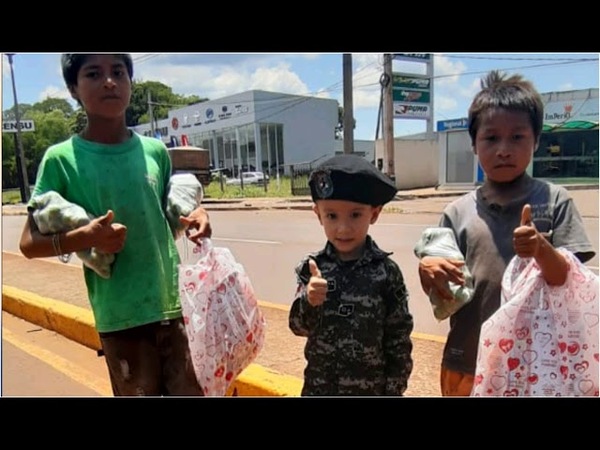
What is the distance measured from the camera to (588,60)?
64.1 inches

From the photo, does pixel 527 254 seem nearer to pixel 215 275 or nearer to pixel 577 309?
pixel 577 309

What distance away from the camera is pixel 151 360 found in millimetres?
1744

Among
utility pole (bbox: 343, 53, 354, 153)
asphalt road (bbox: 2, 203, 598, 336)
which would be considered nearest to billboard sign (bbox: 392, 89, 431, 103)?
utility pole (bbox: 343, 53, 354, 153)

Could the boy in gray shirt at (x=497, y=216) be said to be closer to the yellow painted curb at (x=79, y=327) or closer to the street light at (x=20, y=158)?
the yellow painted curb at (x=79, y=327)

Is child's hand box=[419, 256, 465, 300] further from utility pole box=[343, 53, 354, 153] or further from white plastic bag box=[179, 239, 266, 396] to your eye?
utility pole box=[343, 53, 354, 153]

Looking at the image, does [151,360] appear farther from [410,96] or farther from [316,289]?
[410,96]

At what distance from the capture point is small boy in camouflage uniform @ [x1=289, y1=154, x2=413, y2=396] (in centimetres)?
154

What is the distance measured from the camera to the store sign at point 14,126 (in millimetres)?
1973

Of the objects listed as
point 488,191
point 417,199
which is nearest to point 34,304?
point 488,191

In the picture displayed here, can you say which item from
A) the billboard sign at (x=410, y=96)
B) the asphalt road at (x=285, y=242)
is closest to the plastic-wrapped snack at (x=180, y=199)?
the asphalt road at (x=285, y=242)

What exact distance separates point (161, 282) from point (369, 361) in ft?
2.37

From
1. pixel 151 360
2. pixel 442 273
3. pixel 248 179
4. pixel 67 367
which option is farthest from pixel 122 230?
pixel 248 179

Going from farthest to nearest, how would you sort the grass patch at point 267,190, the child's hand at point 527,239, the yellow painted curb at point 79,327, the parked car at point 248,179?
the grass patch at point 267,190
the parked car at point 248,179
the yellow painted curb at point 79,327
the child's hand at point 527,239

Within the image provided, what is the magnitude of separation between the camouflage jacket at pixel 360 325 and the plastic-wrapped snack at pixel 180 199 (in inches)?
17.8
